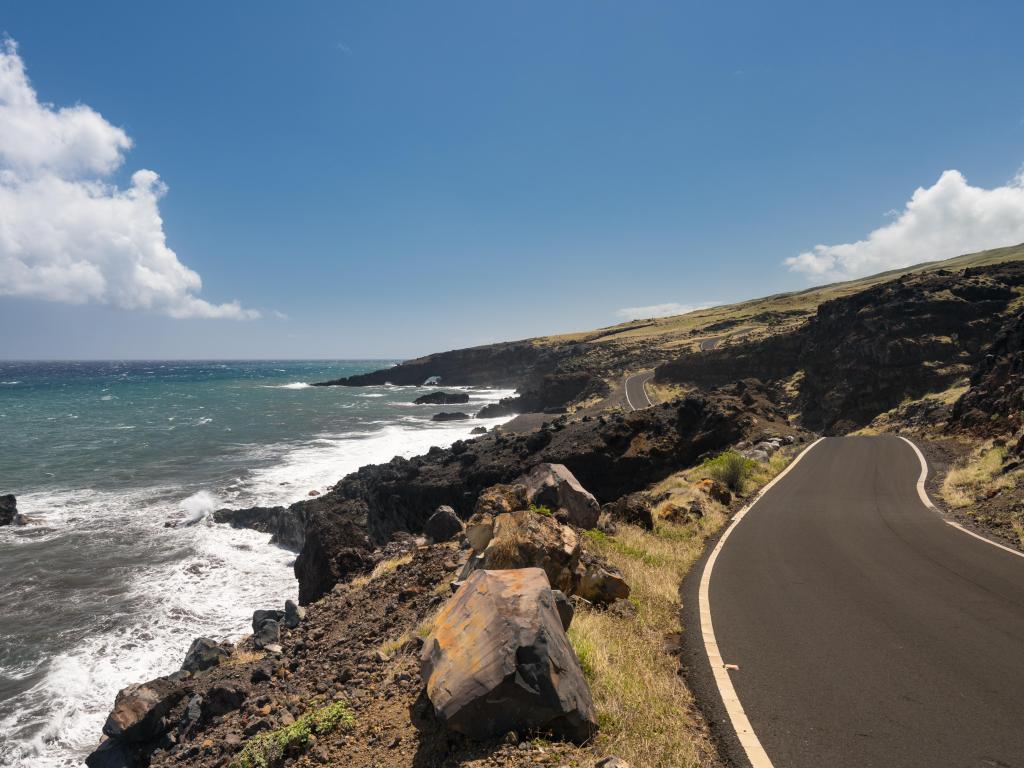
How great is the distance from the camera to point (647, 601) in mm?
7922

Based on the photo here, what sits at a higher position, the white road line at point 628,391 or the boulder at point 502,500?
the boulder at point 502,500

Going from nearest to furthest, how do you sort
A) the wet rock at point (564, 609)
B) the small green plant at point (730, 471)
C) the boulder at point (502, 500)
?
the wet rock at point (564, 609)
the boulder at point (502, 500)
the small green plant at point (730, 471)

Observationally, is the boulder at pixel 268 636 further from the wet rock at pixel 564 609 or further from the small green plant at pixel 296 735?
the wet rock at pixel 564 609

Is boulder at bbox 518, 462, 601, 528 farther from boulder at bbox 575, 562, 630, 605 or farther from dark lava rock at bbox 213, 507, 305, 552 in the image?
dark lava rock at bbox 213, 507, 305, 552

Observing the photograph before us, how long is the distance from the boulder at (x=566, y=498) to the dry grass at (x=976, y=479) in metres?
10.3

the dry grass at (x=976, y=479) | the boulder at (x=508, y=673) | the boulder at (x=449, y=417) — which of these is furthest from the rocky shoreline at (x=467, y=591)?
the boulder at (x=449, y=417)

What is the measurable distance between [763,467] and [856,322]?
36.6m

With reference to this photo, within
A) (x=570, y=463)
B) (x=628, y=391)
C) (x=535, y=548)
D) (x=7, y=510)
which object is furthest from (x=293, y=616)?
(x=628, y=391)

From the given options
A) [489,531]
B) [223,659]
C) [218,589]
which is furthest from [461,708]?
[218,589]

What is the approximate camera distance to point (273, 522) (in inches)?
955

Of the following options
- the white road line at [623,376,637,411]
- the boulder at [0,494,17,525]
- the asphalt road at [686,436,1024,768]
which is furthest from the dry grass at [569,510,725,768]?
the white road line at [623,376,637,411]

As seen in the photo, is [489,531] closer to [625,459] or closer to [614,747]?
[614,747]

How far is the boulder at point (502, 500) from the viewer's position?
11.3m

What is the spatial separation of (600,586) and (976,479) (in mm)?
14580
